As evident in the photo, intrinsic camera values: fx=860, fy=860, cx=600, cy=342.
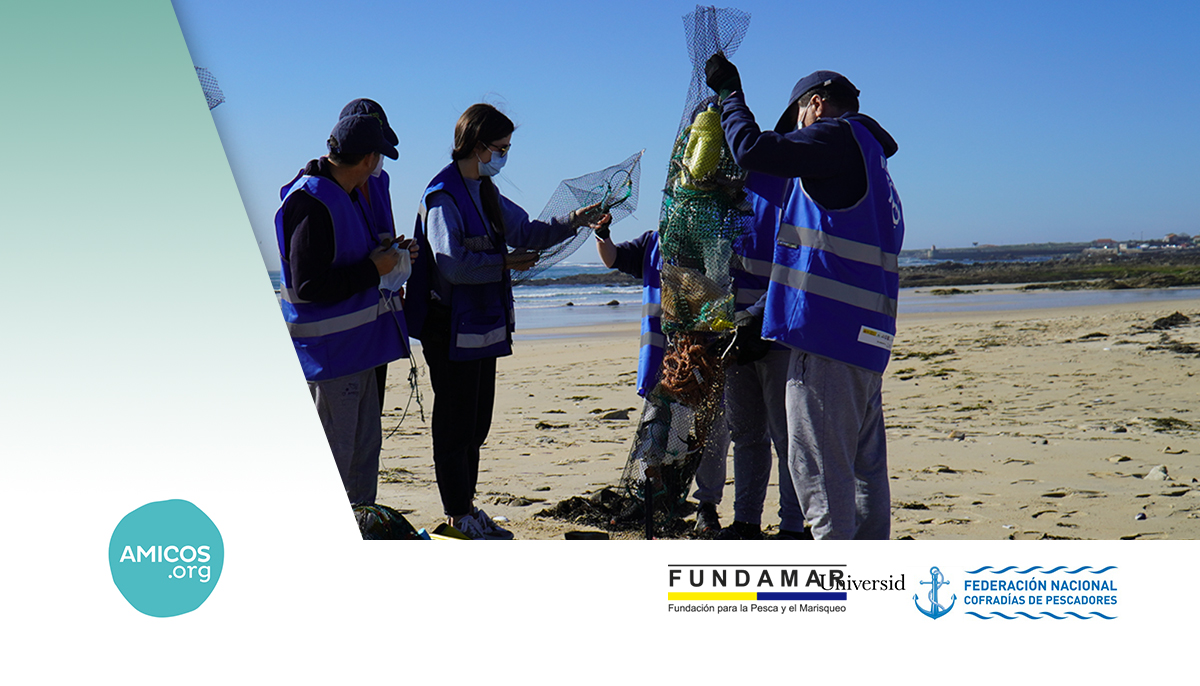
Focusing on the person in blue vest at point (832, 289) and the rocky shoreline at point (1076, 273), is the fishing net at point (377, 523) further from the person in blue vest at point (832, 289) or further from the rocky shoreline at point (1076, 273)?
the rocky shoreline at point (1076, 273)

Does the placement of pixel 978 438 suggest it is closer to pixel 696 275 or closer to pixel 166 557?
pixel 696 275

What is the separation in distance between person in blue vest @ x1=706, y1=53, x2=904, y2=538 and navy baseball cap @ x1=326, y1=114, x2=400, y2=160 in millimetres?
1179

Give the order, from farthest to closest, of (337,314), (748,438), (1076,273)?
(1076,273)
(748,438)
(337,314)

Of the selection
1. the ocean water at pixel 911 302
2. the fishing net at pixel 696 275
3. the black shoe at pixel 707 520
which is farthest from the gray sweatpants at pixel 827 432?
the ocean water at pixel 911 302

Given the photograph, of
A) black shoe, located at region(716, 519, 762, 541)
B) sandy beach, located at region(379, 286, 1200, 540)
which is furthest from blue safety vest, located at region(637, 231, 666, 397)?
sandy beach, located at region(379, 286, 1200, 540)


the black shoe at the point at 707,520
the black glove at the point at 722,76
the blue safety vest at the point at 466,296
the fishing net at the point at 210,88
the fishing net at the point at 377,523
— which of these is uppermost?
the fishing net at the point at 210,88

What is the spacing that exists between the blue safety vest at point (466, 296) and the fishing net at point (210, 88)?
80cm

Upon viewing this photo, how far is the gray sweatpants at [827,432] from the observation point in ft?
8.77

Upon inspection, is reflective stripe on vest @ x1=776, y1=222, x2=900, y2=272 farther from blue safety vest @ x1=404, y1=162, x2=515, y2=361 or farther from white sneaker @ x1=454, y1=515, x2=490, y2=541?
white sneaker @ x1=454, y1=515, x2=490, y2=541

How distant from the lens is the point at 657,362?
3627 millimetres

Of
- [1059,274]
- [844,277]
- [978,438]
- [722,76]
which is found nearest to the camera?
[844,277]

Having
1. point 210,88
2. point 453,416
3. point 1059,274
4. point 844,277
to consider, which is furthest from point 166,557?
point 1059,274

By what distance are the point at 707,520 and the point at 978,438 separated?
2414 mm

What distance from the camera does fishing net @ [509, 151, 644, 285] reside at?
3.53 meters
